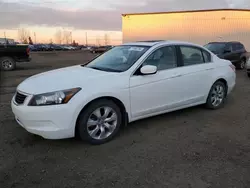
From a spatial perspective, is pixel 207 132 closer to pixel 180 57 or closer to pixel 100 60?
pixel 180 57

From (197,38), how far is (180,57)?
33.3 meters

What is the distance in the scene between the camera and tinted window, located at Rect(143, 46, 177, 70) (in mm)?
4570

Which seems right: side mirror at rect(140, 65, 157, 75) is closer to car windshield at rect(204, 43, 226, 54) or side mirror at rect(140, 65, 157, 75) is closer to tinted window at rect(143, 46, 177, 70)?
tinted window at rect(143, 46, 177, 70)

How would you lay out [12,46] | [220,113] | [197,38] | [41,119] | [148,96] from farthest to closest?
[197,38]
[12,46]
[220,113]
[148,96]
[41,119]

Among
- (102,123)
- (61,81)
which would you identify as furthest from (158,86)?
(61,81)

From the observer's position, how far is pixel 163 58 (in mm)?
4762

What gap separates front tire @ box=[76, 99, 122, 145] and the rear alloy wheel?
249cm

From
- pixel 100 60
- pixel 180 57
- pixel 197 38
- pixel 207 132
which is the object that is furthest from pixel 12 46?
pixel 197 38

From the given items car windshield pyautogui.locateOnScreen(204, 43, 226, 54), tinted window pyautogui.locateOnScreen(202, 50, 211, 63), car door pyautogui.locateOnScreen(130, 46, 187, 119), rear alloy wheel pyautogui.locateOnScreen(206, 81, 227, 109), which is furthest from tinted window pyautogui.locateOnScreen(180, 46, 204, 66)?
car windshield pyautogui.locateOnScreen(204, 43, 226, 54)

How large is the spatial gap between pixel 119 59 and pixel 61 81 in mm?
1282

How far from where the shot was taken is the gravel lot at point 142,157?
300 centimetres

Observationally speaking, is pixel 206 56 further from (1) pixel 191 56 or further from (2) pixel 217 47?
(2) pixel 217 47

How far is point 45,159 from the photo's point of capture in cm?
352

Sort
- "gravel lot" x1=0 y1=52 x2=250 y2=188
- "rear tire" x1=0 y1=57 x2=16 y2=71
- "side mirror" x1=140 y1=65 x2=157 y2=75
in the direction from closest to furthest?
"gravel lot" x1=0 y1=52 x2=250 y2=188
"side mirror" x1=140 y1=65 x2=157 y2=75
"rear tire" x1=0 y1=57 x2=16 y2=71
